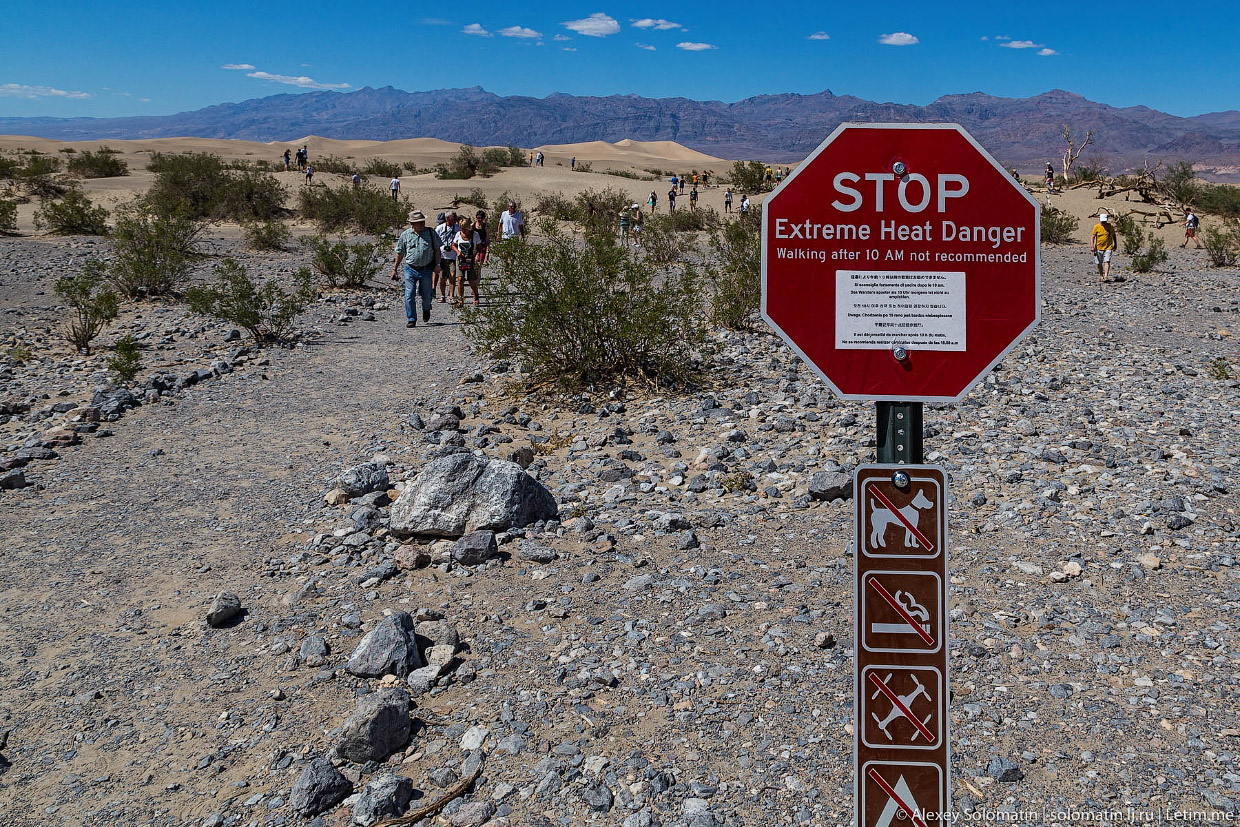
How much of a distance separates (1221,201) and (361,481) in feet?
122

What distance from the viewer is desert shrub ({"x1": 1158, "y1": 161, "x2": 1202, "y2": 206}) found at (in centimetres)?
3338

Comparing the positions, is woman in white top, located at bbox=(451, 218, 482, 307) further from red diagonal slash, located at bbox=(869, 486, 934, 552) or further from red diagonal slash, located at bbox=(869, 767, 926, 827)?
red diagonal slash, located at bbox=(869, 767, 926, 827)

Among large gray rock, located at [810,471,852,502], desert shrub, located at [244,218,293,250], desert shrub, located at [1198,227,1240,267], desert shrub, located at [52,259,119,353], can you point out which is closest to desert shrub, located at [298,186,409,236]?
desert shrub, located at [244,218,293,250]

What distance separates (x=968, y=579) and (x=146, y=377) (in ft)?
29.3

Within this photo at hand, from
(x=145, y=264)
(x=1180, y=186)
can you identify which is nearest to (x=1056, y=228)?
(x=1180, y=186)

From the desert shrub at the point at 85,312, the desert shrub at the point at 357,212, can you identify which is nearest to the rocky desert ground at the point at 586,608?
the desert shrub at the point at 85,312

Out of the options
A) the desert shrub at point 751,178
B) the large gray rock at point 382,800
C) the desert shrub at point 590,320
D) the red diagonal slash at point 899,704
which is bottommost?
the large gray rock at point 382,800

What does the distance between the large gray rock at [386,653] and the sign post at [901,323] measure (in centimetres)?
236

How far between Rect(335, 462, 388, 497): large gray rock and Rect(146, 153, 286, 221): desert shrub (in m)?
24.1

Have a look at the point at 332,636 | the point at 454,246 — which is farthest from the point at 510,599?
the point at 454,246

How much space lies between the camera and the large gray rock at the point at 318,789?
289cm

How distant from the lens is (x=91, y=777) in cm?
317

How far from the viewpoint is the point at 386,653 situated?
3688 millimetres

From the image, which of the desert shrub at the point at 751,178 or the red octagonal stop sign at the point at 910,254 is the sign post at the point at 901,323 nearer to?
the red octagonal stop sign at the point at 910,254
